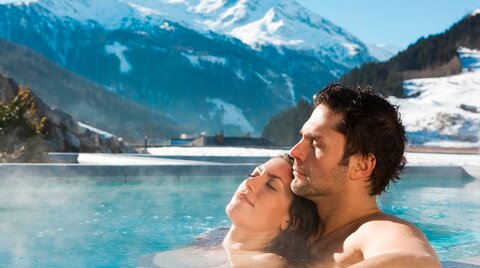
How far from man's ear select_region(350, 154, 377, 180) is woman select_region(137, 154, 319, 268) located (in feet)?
1.20

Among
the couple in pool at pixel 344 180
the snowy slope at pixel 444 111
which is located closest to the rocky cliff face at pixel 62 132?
the couple in pool at pixel 344 180

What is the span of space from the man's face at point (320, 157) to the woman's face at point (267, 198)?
0.33m

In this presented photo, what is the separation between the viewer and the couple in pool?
181 centimetres

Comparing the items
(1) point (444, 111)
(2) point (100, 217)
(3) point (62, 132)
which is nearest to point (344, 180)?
(2) point (100, 217)

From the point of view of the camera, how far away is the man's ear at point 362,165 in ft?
6.20

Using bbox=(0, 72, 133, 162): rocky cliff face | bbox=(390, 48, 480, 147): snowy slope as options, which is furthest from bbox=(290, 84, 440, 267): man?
bbox=(390, 48, 480, 147): snowy slope

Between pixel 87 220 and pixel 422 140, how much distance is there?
48215mm

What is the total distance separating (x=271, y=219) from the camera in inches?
94.1

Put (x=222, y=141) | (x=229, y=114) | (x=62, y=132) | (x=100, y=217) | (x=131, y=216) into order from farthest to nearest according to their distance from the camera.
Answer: (x=229, y=114) < (x=222, y=141) < (x=62, y=132) < (x=131, y=216) < (x=100, y=217)

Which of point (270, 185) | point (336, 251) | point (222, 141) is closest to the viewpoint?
point (336, 251)

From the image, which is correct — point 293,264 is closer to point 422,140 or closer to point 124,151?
point 124,151

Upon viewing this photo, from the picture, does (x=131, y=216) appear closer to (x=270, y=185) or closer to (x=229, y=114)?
(x=270, y=185)

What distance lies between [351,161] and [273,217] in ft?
1.93

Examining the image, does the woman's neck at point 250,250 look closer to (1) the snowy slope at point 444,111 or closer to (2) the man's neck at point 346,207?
(2) the man's neck at point 346,207
